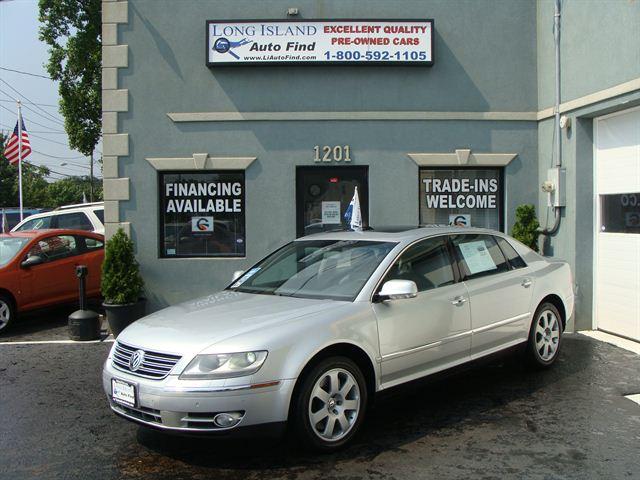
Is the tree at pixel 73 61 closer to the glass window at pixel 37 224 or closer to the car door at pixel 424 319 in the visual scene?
the glass window at pixel 37 224

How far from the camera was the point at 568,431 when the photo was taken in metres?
4.82

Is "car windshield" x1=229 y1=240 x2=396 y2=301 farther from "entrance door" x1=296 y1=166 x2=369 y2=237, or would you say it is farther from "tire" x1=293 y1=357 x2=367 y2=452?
"entrance door" x1=296 y1=166 x2=369 y2=237

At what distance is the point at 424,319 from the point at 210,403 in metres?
1.90

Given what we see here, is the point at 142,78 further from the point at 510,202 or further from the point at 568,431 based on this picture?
the point at 568,431

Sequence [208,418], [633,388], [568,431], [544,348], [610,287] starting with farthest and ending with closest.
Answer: [610,287] < [544,348] < [633,388] < [568,431] < [208,418]

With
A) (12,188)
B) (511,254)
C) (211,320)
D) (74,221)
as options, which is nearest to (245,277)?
(211,320)

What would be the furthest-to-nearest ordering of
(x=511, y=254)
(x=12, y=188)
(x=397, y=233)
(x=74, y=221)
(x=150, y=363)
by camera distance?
(x=12, y=188), (x=74, y=221), (x=511, y=254), (x=397, y=233), (x=150, y=363)

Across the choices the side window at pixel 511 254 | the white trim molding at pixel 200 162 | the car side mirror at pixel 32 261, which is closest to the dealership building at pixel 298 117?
the white trim molding at pixel 200 162

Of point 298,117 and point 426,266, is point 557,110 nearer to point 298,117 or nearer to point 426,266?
point 298,117

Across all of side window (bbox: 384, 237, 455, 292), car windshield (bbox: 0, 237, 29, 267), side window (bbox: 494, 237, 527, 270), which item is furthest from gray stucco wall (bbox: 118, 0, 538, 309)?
side window (bbox: 384, 237, 455, 292)

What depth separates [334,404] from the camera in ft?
14.2

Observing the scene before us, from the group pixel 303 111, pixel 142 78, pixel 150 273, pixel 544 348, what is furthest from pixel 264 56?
pixel 544 348

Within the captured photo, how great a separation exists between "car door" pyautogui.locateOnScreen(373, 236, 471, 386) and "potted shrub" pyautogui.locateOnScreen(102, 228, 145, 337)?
→ 478 cm

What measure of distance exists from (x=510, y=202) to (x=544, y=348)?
3.51m
